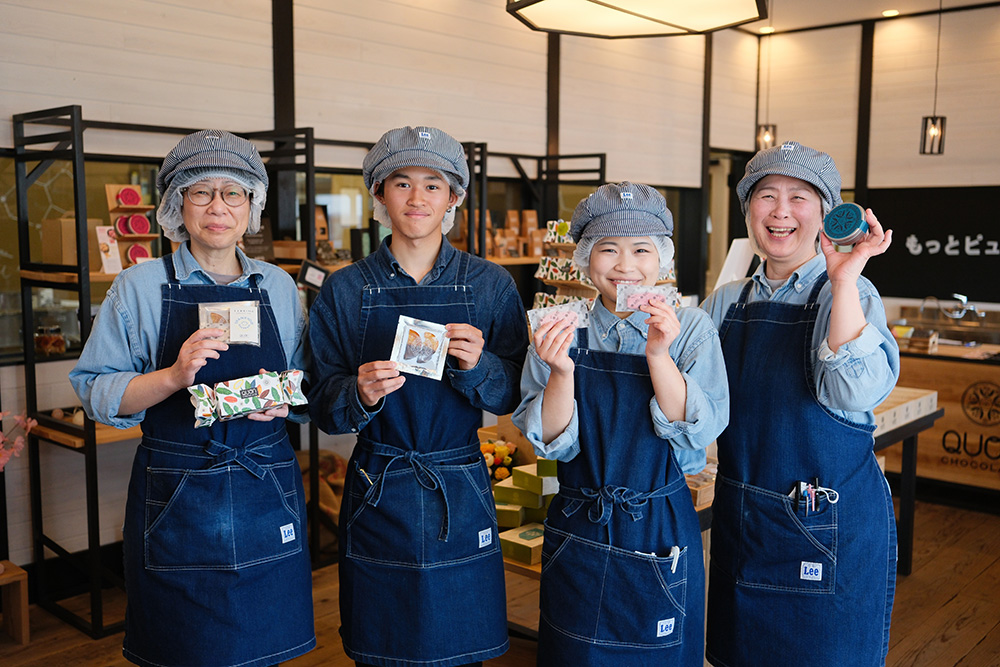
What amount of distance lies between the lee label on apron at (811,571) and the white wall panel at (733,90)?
7.05 metres

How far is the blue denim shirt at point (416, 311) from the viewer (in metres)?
2.18

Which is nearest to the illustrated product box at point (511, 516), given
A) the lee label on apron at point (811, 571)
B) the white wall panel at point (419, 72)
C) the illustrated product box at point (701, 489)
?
the illustrated product box at point (701, 489)

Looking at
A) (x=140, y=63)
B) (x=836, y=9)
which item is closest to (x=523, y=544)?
(x=140, y=63)

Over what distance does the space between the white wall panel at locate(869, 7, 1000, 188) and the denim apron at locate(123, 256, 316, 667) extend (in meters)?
7.35

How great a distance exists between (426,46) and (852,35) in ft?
15.5

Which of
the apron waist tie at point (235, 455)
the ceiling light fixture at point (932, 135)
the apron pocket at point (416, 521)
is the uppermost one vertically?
the ceiling light fixture at point (932, 135)

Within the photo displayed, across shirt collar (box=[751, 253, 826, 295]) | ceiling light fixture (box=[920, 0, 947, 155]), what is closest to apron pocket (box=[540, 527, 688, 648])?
shirt collar (box=[751, 253, 826, 295])

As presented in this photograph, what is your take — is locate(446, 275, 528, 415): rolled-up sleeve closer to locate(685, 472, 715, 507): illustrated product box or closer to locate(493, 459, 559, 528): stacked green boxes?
locate(493, 459, 559, 528): stacked green boxes

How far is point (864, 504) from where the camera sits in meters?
2.17

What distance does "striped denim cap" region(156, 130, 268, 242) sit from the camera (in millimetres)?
2156

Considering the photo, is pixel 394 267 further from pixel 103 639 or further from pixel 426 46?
pixel 426 46

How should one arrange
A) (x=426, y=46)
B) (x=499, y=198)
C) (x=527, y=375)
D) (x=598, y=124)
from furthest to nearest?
(x=598, y=124)
(x=499, y=198)
(x=426, y=46)
(x=527, y=375)

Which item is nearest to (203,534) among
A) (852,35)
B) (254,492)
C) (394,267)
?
(254,492)

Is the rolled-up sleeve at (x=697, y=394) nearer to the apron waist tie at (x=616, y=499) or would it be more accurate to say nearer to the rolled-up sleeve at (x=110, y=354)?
the apron waist tie at (x=616, y=499)
